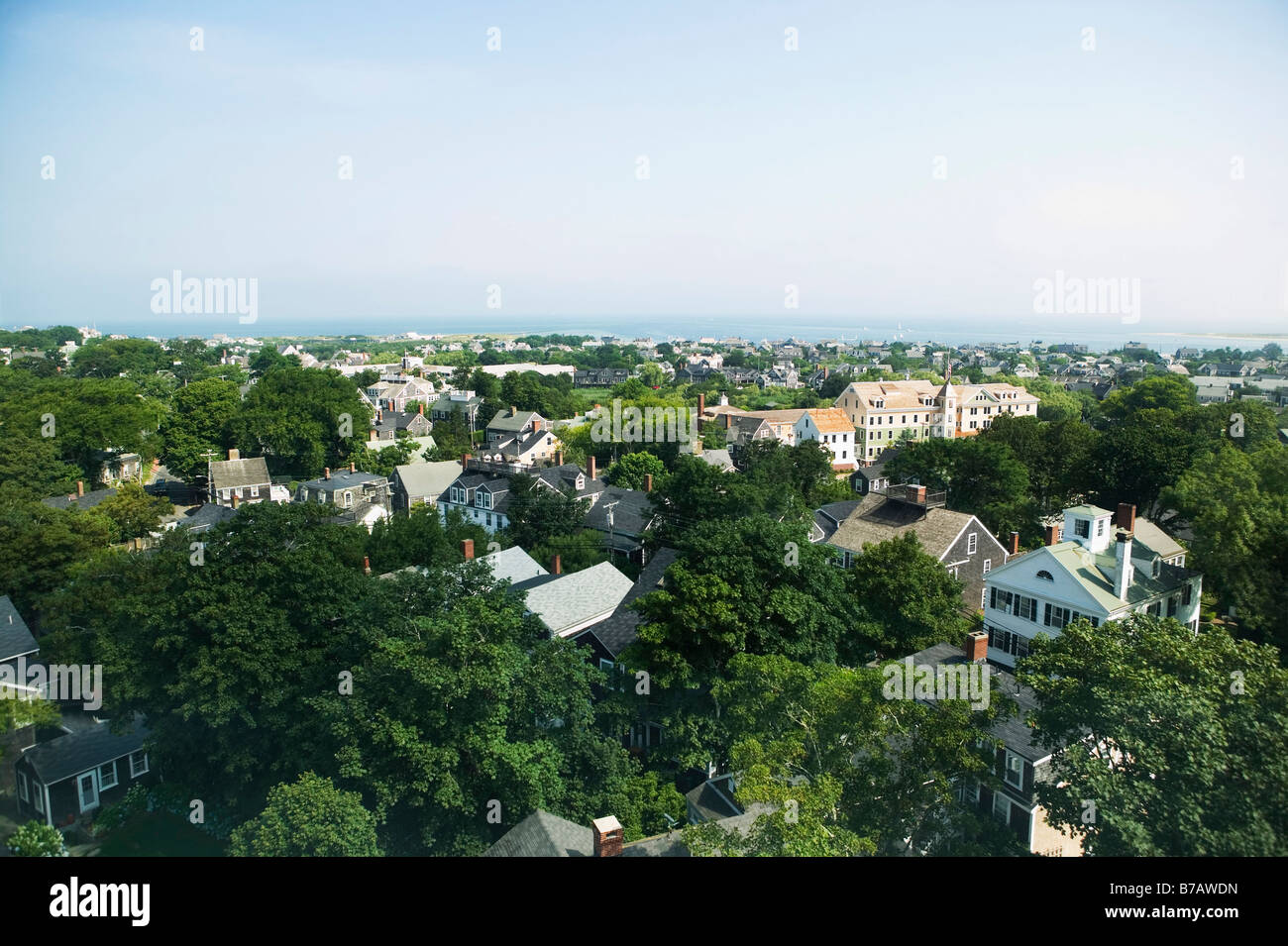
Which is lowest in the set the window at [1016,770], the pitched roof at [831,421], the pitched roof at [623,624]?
the window at [1016,770]

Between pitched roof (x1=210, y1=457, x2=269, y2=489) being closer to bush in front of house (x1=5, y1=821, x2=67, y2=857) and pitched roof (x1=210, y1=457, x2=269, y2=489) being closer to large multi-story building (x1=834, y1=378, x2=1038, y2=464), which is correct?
bush in front of house (x1=5, y1=821, x2=67, y2=857)

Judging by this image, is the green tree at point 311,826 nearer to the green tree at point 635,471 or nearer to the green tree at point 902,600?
the green tree at point 902,600

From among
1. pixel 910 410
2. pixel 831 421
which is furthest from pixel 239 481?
pixel 910 410

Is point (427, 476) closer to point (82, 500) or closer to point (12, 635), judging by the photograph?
point (82, 500)

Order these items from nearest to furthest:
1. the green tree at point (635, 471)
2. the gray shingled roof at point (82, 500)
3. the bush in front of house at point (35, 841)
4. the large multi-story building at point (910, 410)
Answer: the bush in front of house at point (35, 841)
the gray shingled roof at point (82, 500)
the green tree at point (635, 471)
the large multi-story building at point (910, 410)

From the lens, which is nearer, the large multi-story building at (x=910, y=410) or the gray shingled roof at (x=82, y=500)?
the gray shingled roof at (x=82, y=500)

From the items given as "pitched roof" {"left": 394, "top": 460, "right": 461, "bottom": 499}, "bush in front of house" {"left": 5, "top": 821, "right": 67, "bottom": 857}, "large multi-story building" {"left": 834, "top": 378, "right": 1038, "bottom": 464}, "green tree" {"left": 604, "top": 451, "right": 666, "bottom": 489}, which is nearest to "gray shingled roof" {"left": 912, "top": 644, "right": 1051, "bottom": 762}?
"bush in front of house" {"left": 5, "top": 821, "right": 67, "bottom": 857}

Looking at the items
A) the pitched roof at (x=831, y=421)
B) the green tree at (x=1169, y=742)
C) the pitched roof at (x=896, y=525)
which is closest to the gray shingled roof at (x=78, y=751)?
the green tree at (x=1169, y=742)
